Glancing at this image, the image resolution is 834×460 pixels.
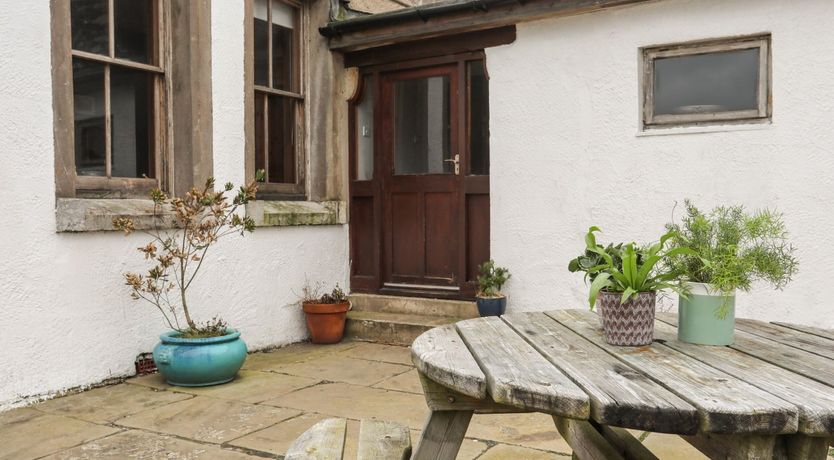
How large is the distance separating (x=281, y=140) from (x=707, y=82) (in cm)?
341

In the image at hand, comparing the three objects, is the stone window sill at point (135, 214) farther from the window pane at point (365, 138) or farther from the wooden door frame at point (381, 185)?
the window pane at point (365, 138)

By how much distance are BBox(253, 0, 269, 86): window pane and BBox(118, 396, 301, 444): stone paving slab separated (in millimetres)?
2877

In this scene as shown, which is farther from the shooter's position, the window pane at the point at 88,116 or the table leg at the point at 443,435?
the window pane at the point at 88,116

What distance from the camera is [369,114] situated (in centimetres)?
660

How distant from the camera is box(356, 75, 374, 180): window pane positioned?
658cm

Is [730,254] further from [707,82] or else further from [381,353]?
[381,353]

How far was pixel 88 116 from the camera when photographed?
14.7 ft

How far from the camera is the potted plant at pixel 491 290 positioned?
5.45 m

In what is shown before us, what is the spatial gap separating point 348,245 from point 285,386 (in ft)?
7.54

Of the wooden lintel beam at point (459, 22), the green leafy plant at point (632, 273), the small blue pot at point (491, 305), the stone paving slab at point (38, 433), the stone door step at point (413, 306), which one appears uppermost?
the wooden lintel beam at point (459, 22)

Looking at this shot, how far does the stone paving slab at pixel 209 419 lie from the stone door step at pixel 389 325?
75.8 inches

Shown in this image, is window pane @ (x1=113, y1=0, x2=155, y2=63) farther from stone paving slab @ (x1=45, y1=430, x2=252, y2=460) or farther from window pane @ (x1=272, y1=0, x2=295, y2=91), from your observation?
stone paving slab @ (x1=45, y1=430, x2=252, y2=460)

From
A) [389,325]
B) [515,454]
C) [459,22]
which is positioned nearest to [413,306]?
[389,325]

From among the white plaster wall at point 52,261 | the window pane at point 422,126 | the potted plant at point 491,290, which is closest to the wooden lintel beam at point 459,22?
the window pane at point 422,126
